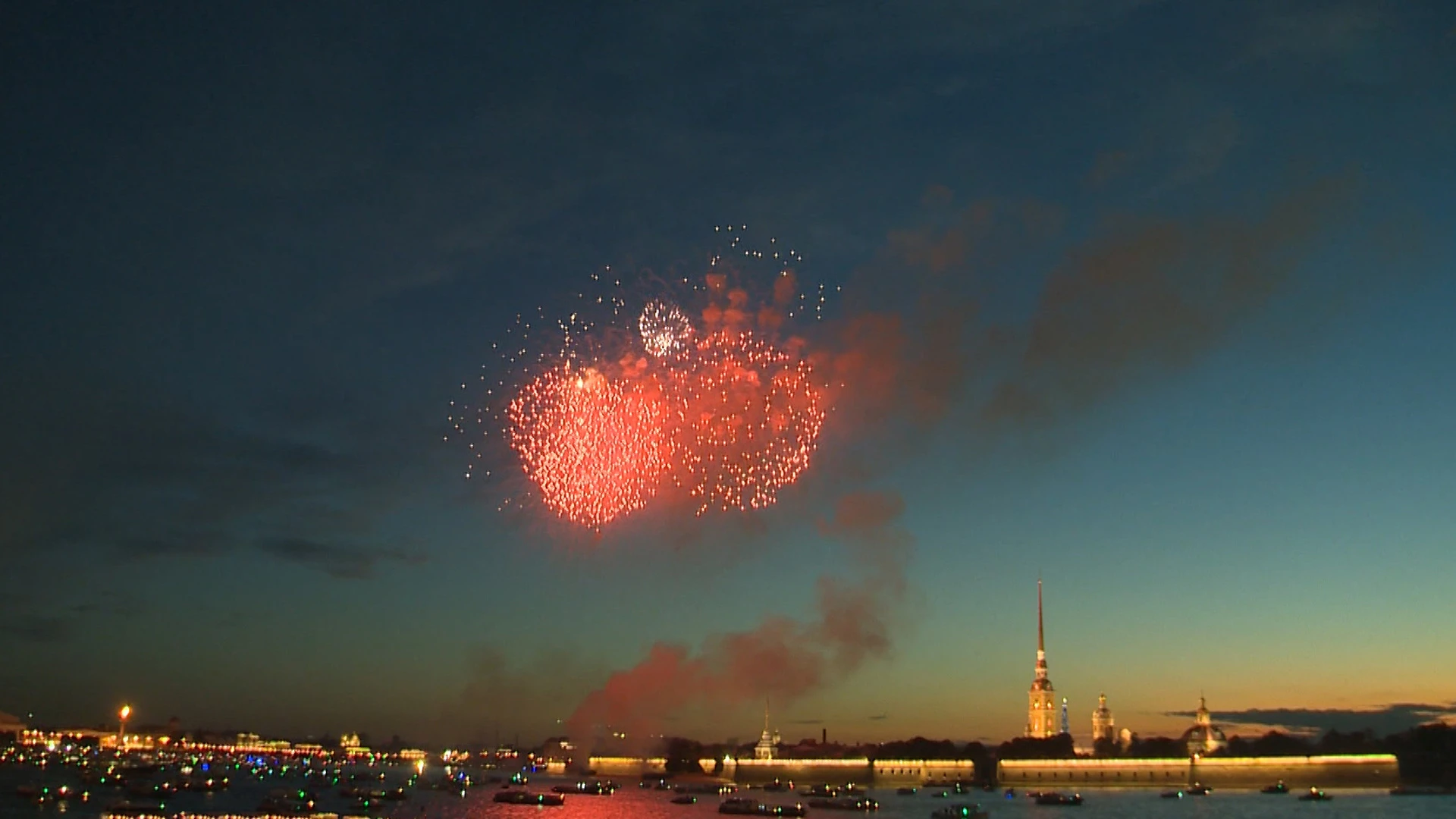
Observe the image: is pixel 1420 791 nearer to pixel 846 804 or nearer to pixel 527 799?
pixel 846 804


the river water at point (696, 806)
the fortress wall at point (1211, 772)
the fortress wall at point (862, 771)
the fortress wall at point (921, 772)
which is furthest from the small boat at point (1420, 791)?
the fortress wall at point (921, 772)

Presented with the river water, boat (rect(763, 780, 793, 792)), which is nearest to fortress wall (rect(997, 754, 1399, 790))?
the river water

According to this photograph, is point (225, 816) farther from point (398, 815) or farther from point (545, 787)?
point (545, 787)

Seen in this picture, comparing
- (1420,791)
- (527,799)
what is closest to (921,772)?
(1420,791)

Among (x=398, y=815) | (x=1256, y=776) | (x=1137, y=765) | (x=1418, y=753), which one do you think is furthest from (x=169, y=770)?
(x=1418, y=753)

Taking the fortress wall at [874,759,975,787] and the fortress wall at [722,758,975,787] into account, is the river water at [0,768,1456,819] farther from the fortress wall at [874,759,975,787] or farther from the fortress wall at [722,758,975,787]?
the fortress wall at [722,758,975,787]
